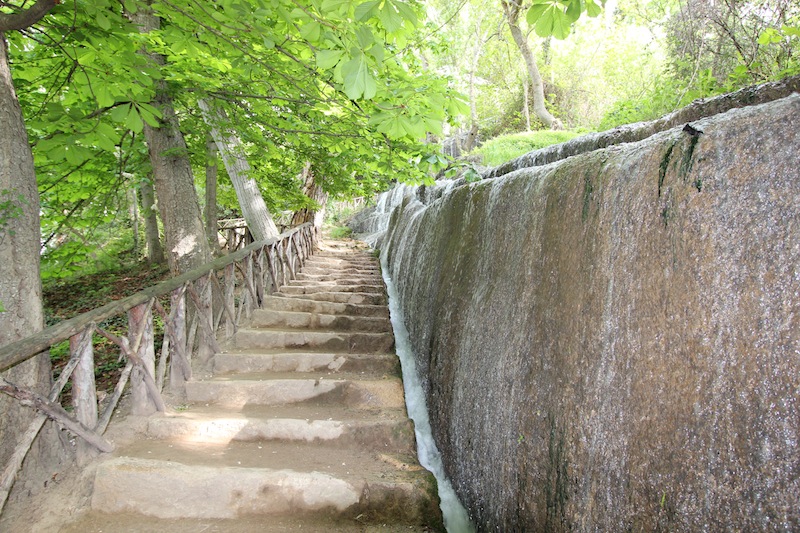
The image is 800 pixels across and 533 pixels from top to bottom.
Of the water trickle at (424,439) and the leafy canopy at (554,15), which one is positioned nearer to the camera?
the leafy canopy at (554,15)

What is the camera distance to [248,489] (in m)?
3.14

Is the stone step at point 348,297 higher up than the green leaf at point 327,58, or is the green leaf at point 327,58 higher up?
the green leaf at point 327,58

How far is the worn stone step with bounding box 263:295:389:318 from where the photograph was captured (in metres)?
6.74

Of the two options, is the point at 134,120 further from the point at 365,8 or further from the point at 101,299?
the point at 101,299

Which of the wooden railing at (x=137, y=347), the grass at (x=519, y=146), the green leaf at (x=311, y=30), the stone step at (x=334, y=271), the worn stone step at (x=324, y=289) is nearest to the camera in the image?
the green leaf at (x=311, y=30)

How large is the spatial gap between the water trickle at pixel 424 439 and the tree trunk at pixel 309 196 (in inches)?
242

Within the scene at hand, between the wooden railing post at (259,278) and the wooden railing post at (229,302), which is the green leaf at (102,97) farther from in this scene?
the wooden railing post at (259,278)

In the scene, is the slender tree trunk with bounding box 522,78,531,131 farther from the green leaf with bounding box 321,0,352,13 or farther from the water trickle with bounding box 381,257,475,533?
the green leaf with bounding box 321,0,352,13

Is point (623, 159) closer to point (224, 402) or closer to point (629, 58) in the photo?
point (224, 402)

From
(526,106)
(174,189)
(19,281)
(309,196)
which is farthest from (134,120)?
(526,106)

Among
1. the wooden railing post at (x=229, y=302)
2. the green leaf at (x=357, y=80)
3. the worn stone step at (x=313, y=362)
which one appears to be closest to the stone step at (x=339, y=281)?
the wooden railing post at (x=229, y=302)

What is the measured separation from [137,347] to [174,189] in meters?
2.33

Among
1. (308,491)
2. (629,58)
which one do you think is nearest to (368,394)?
(308,491)

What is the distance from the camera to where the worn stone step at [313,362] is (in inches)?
198
